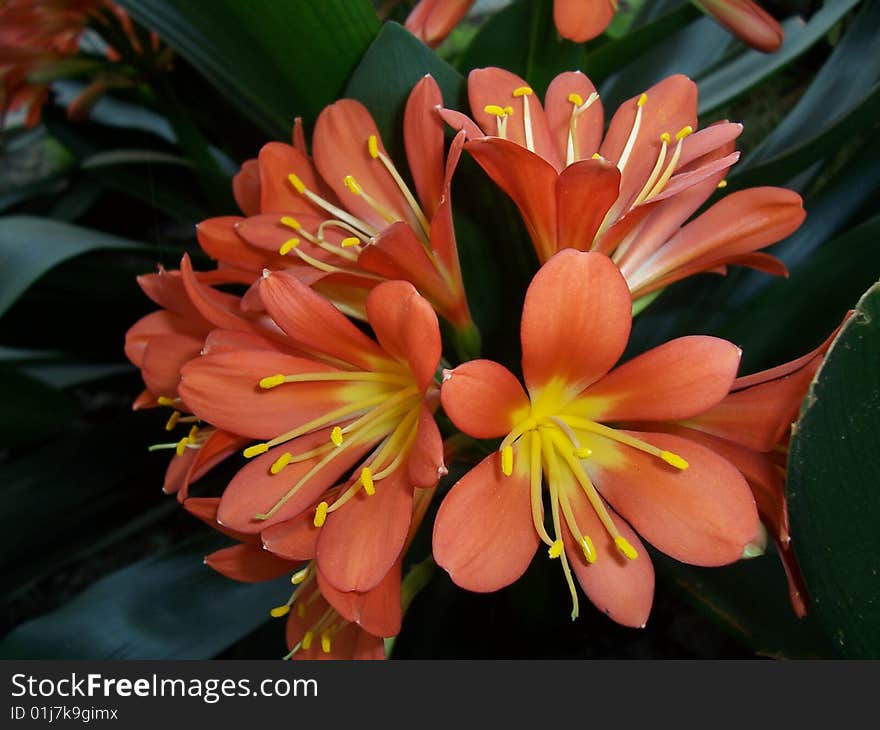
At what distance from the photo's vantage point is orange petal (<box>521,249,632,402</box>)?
0.37 m

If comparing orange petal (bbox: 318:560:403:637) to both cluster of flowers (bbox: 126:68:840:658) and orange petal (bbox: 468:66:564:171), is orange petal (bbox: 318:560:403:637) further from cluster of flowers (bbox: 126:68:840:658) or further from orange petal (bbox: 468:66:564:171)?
orange petal (bbox: 468:66:564:171)

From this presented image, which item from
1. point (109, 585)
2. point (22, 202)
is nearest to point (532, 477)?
point (109, 585)

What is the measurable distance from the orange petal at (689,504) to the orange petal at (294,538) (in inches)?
6.5

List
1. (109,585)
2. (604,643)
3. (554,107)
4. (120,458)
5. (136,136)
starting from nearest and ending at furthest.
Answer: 1. (554,107)
2. (109,585)
3. (604,643)
4. (120,458)
5. (136,136)

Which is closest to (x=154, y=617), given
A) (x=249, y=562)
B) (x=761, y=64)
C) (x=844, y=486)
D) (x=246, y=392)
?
(x=249, y=562)

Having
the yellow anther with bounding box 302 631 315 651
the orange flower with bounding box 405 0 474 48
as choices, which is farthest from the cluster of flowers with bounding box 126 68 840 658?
the orange flower with bounding box 405 0 474 48

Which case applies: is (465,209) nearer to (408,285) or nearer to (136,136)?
(408,285)

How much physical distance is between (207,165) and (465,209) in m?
0.48

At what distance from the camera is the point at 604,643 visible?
0.83 metres

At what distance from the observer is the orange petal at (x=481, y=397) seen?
0.37m

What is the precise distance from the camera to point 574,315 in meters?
0.38

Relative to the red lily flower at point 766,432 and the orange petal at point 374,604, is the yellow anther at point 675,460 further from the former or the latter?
the orange petal at point 374,604

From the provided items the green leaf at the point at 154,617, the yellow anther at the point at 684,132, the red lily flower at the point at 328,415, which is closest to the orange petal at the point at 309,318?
the red lily flower at the point at 328,415

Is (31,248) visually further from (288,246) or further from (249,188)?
(288,246)
